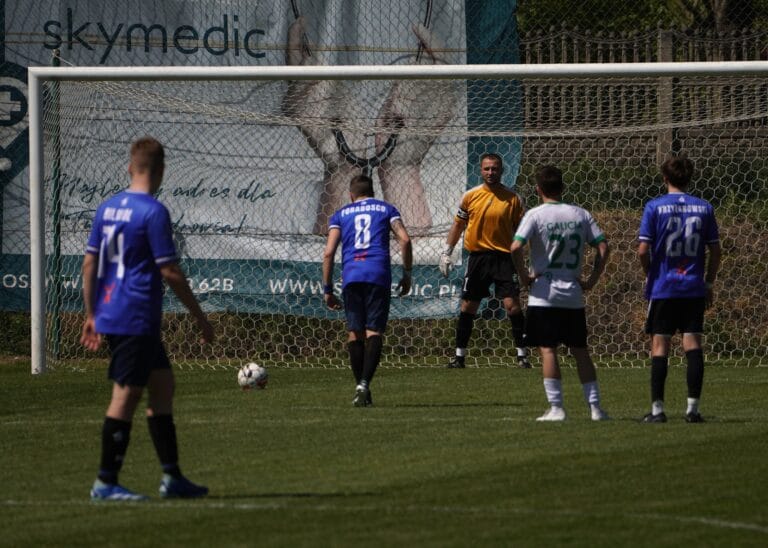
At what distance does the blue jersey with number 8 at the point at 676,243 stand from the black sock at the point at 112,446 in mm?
4684

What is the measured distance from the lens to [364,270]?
12586mm

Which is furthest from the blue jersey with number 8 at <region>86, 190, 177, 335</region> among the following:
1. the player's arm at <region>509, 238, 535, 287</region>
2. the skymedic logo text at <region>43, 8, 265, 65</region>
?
the skymedic logo text at <region>43, 8, 265, 65</region>

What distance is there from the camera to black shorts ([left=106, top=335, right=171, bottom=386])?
299 inches

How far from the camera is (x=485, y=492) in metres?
7.90

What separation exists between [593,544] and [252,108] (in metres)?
12.8

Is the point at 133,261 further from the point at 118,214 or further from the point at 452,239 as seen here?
the point at 452,239

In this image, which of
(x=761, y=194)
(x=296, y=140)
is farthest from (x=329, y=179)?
(x=761, y=194)

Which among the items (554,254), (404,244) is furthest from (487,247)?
(554,254)

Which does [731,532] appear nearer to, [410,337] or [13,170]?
[410,337]

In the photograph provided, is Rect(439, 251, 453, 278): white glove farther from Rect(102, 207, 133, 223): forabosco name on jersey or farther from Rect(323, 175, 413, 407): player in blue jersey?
Rect(102, 207, 133, 223): forabosco name on jersey

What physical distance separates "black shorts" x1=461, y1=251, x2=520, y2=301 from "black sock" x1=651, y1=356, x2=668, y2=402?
18.0 feet

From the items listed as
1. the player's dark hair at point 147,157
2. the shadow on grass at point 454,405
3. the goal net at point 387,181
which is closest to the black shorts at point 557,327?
the shadow on grass at point 454,405

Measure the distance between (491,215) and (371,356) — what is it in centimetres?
443

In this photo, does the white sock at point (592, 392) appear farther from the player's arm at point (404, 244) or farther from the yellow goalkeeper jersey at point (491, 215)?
the yellow goalkeeper jersey at point (491, 215)
